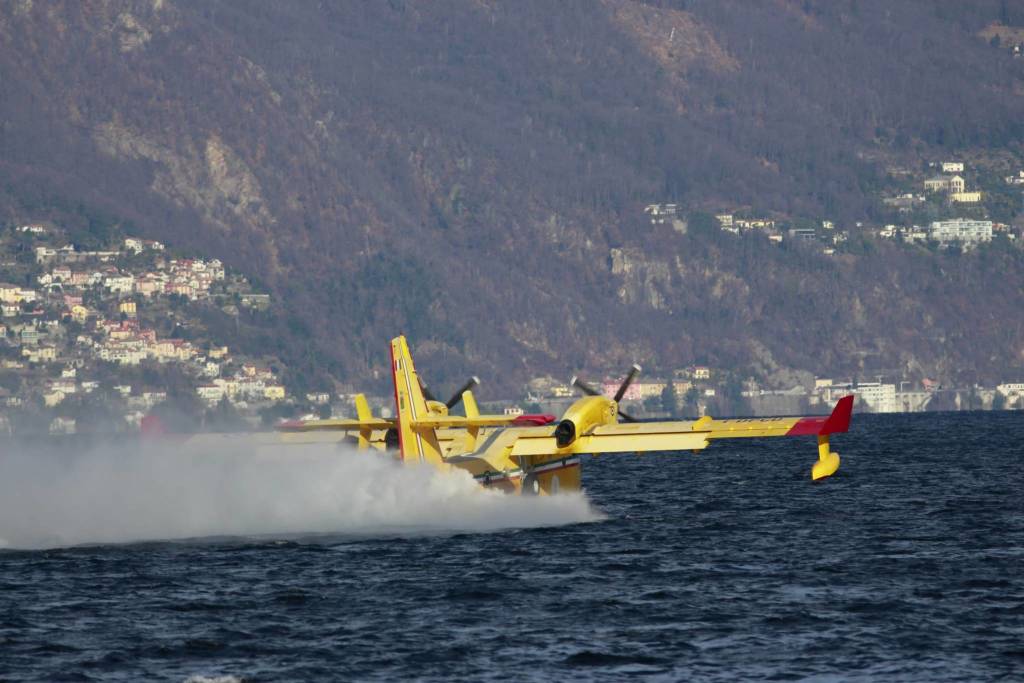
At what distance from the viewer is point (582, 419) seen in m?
61.4

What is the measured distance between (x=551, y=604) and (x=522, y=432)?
17026 millimetres

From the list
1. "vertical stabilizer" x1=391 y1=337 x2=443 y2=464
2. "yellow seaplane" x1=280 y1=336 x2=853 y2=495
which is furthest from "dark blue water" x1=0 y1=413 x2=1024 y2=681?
"vertical stabilizer" x1=391 y1=337 x2=443 y2=464

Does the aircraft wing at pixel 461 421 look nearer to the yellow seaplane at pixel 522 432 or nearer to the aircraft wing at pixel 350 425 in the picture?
the yellow seaplane at pixel 522 432

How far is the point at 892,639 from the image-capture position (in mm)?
41438

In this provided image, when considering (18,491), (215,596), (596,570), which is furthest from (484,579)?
(18,491)

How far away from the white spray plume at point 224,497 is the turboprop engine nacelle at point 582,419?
10.8 feet

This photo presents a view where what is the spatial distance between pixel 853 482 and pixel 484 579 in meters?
49.4

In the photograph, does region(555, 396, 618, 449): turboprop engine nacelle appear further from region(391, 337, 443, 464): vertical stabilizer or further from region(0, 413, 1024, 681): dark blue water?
region(391, 337, 443, 464): vertical stabilizer

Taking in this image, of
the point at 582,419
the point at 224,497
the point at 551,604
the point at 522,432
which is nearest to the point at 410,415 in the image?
the point at 522,432

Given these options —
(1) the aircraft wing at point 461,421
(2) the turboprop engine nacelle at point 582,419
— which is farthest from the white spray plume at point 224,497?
(2) the turboprop engine nacelle at point 582,419

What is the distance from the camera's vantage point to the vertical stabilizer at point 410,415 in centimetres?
5916

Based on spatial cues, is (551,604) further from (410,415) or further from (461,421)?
(410,415)

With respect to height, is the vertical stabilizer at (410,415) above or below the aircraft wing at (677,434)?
above

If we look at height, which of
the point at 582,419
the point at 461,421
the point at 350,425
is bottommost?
the point at 582,419
